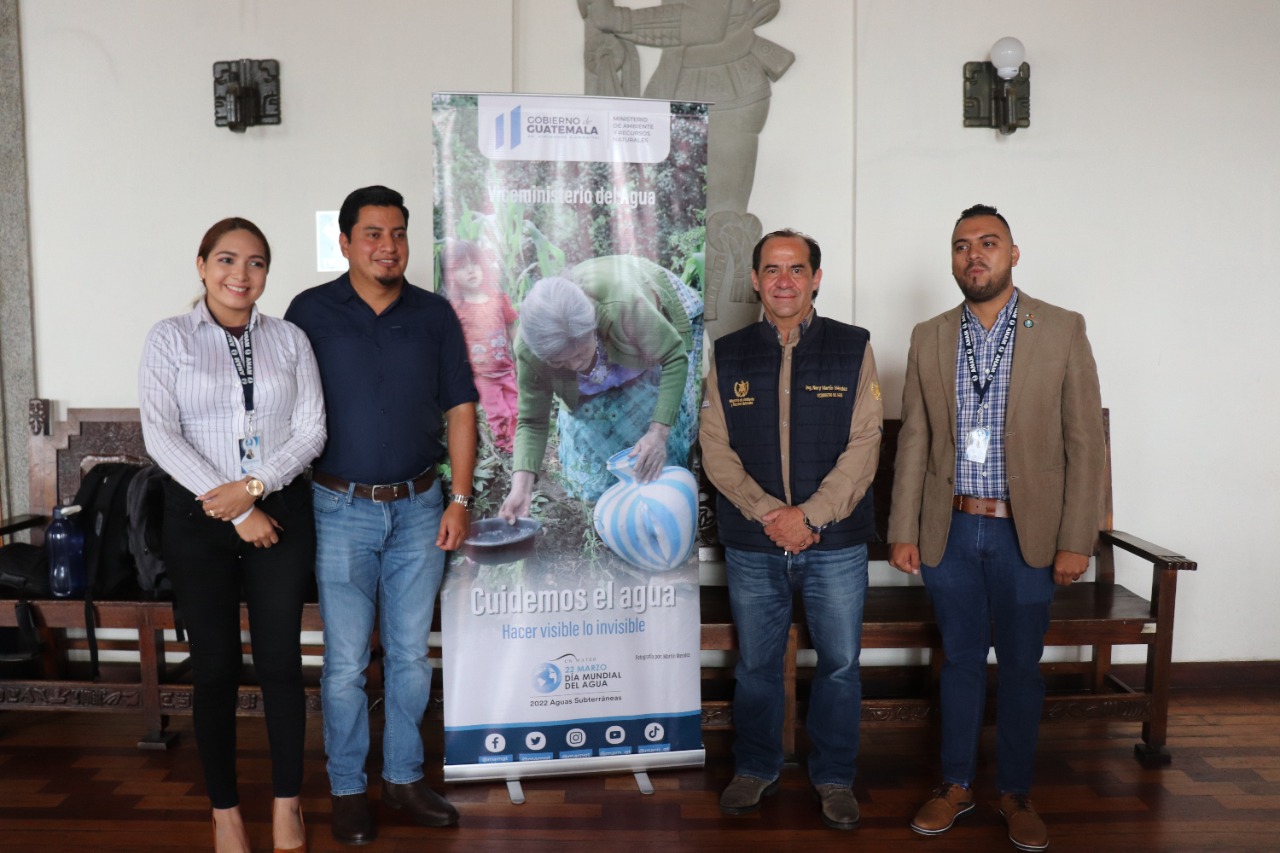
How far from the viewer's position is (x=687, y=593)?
9.91ft

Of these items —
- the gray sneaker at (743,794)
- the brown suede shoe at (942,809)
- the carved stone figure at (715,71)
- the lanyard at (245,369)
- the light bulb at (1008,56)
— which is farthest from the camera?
the carved stone figure at (715,71)

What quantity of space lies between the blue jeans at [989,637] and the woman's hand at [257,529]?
1.83 m

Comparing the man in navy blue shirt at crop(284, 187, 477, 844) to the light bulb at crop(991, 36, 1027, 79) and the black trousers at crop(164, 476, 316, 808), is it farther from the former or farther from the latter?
the light bulb at crop(991, 36, 1027, 79)

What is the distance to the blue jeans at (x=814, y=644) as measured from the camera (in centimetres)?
270

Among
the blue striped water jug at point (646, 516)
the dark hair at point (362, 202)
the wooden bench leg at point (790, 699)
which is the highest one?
the dark hair at point (362, 202)

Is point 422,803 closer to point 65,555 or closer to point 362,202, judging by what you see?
point 65,555

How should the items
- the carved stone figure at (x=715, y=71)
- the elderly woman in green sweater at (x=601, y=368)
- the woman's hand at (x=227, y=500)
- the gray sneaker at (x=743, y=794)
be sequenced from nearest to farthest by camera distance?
the woman's hand at (x=227, y=500) < the gray sneaker at (x=743, y=794) < the elderly woman in green sweater at (x=601, y=368) < the carved stone figure at (x=715, y=71)

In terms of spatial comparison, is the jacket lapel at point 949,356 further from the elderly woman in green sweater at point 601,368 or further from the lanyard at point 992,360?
the elderly woman in green sweater at point 601,368

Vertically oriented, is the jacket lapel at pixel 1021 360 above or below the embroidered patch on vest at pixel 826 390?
above

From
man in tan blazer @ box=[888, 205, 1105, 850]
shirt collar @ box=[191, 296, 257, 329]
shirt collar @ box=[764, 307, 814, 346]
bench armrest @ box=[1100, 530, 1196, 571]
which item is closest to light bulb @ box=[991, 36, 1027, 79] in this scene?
man in tan blazer @ box=[888, 205, 1105, 850]

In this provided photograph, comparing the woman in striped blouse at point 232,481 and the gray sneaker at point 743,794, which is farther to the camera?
the gray sneaker at point 743,794

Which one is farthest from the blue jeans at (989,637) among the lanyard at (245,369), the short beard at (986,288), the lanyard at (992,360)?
the lanyard at (245,369)

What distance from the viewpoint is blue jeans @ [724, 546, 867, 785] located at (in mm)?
2703

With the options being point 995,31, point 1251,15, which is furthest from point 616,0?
point 1251,15
